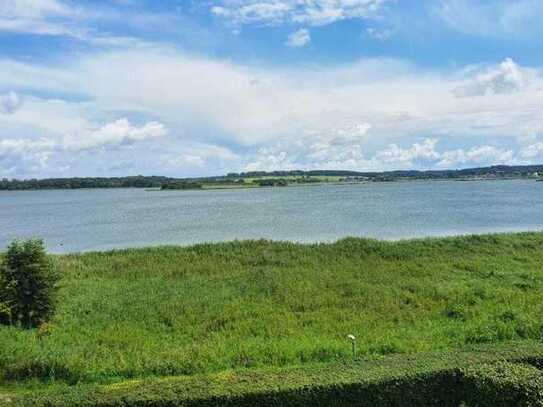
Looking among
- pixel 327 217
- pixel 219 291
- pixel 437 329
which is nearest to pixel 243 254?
pixel 219 291

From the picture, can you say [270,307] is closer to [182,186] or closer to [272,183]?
[272,183]

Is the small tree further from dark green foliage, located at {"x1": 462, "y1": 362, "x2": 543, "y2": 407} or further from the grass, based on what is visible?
dark green foliage, located at {"x1": 462, "y1": 362, "x2": 543, "y2": 407}

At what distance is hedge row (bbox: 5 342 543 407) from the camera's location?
8.90 metres

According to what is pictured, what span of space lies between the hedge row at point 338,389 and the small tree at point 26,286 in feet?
24.5

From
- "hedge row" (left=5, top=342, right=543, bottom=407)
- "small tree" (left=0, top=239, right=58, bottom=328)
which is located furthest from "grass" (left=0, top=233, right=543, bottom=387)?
"hedge row" (left=5, top=342, right=543, bottom=407)

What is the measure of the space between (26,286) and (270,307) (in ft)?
26.7

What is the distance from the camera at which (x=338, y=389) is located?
9.14 meters

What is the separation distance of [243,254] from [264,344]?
17159mm

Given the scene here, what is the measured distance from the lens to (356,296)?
19.4 m

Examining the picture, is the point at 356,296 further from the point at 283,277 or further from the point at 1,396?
the point at 1,396

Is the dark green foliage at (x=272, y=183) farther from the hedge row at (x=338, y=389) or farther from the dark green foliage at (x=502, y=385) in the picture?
the dark green foliage at (x=502, y=385)

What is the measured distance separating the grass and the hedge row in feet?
6.32

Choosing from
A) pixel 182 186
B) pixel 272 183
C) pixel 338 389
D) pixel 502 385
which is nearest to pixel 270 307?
pixel 338 389

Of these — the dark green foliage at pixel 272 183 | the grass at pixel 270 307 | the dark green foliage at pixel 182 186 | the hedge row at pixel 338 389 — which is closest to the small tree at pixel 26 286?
the grass at pixel 270 307
